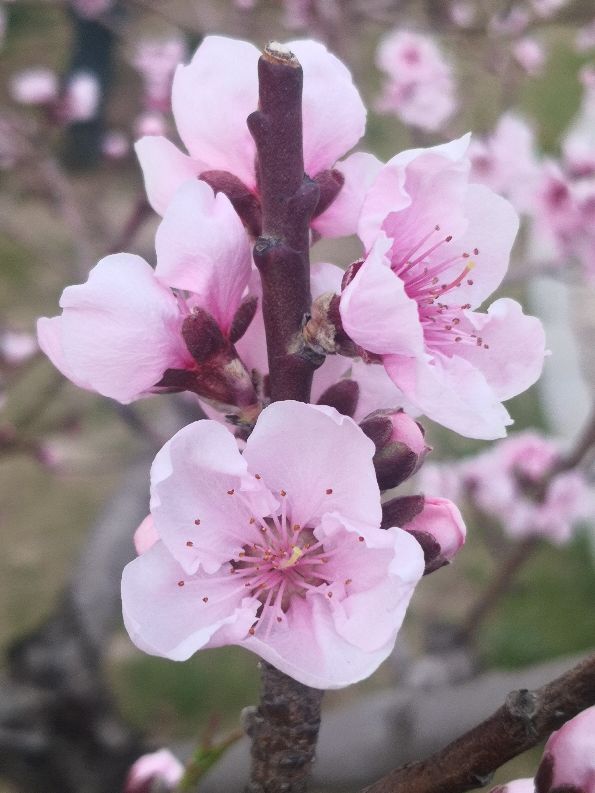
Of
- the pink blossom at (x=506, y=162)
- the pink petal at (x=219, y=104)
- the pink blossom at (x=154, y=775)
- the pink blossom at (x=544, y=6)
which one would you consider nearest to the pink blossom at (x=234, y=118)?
the pink petal at (x=219, y=104)

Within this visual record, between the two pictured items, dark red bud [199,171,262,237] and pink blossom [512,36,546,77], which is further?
pink blossom [512,36,546,77]

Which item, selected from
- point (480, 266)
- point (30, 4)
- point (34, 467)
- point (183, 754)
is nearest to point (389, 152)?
point (34, 467)

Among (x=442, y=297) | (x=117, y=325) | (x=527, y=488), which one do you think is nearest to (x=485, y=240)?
(x=442, y=297)

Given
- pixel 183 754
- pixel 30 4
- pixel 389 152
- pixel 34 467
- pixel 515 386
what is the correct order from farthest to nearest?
1. pixel 30 4
2. pixel 389 152
3. pixel 34 467
4. pixel 183 754
5. pixel 515 386

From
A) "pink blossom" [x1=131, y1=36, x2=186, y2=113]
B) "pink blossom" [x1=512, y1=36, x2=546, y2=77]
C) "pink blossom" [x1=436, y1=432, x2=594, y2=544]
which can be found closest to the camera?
"pink blossom" [x1=436, y1=432, x2=594, y2=544]

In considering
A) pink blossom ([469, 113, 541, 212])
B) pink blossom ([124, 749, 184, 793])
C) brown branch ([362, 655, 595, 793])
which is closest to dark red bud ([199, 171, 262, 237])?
brown branch ([362, 655, 595, 793])

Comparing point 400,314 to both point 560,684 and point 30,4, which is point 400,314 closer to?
point 560,684

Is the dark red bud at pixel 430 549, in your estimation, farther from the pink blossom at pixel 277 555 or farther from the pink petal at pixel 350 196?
the pink petal at pixel 350 196

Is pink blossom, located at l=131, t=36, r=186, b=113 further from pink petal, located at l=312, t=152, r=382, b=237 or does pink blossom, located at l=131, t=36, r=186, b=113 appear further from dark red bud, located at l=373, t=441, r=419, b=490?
dark red bud, located at l=373, t=441, r=419, b=490
